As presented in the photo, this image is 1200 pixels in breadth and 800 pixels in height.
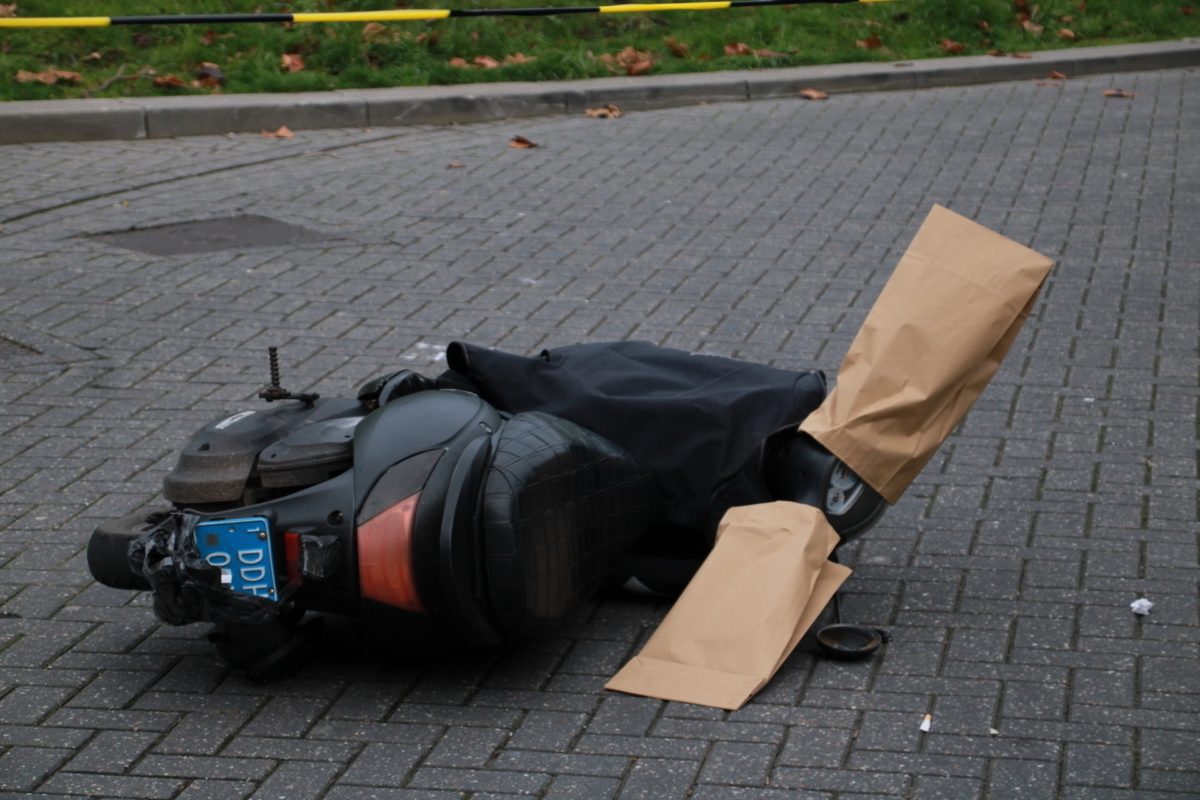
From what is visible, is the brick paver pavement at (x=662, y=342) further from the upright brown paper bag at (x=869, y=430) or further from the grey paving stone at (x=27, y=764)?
the upright brown paper bag at (x=869, y=430)

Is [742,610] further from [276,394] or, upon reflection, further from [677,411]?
[276,394]

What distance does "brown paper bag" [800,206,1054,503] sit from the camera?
411cm

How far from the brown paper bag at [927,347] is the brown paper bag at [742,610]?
231 millimetres

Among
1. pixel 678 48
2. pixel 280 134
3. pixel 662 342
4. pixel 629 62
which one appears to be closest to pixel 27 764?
pixel 662 342

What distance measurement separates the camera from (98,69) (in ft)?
37.3

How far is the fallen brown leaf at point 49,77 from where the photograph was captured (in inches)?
433

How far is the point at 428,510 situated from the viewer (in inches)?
148

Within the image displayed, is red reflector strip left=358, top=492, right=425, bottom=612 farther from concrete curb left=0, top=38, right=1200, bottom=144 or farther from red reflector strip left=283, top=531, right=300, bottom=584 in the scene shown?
concrete curb left=0, top=38, right=1200, bottom=144

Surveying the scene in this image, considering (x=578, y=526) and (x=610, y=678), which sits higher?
(x=578, y=526)

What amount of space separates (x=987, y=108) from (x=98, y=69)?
5.82 metres

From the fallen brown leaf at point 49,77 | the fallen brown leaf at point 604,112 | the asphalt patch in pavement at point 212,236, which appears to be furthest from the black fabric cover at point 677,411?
the fallen brown leaf at point 49,77

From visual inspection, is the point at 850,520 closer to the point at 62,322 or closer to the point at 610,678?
the point at 610,678

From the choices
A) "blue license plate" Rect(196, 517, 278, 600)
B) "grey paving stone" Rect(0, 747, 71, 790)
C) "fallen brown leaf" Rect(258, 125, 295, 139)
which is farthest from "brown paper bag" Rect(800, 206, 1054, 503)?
"fallen brown leaf" Rect(258, 125, 295, 139)

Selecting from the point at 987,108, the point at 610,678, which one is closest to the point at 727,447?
the point at 610,678
